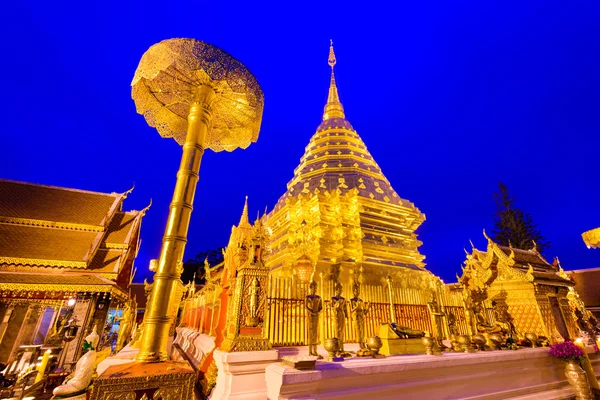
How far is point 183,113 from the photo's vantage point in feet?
14.1

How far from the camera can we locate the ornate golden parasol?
254 cm

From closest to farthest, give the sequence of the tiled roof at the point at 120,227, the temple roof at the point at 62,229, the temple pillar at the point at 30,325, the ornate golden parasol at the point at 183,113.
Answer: the ornate golden parasol at the point at 183,113
the temple roof at the point at 62,229
the tiled roof at the point at 120,227
the temple pillar at the point at 30,325

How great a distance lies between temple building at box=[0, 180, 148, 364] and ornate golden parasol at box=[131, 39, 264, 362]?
9.91 m

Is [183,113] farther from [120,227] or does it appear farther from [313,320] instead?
[120,227]

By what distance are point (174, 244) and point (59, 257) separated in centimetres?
1311

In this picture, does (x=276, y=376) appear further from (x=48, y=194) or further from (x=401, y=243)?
(x=48, y=194)

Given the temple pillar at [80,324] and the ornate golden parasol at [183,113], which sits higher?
the ornate golden parasol at [183,113]

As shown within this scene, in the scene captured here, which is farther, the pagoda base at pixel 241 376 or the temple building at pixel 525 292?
the temple building at pixel 525 292

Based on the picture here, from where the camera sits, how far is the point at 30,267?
11.4 meters

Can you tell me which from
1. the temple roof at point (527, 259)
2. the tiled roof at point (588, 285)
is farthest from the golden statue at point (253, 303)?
the tiled roof at point (588, 285)

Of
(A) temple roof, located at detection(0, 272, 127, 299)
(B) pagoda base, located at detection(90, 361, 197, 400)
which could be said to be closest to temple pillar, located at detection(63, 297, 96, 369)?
(A) temple roof, located at detection(0, 272, 127, 299)

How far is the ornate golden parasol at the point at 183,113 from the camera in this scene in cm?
254

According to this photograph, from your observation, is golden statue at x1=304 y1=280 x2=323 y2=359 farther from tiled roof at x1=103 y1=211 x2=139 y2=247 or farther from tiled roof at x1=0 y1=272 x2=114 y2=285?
tiled roof at x1=103 y1=211 x2=139 y2=247

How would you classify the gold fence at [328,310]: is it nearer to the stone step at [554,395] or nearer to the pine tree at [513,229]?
the stone step at [554,395]
